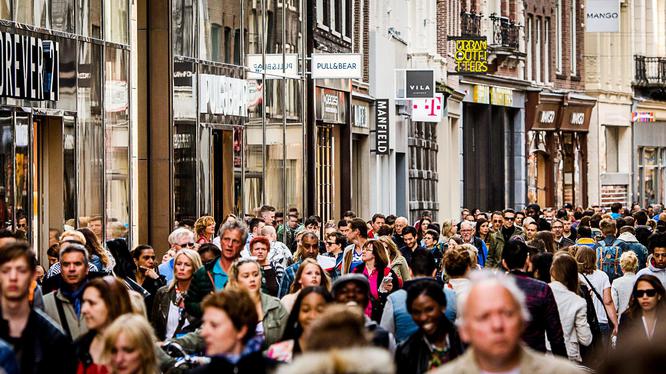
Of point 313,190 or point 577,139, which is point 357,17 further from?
point 577,139

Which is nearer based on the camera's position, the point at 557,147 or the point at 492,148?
the point at 492,148

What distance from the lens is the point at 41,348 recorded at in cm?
784

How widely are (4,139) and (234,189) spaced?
9090mm

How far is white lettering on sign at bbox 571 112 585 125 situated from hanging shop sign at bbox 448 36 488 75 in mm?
12905

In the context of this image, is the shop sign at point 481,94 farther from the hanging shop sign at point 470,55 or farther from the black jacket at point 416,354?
the black jacket at point 416,354

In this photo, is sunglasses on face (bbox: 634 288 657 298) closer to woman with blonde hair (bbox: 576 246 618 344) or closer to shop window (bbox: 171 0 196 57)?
woman with blonde hair (bbox: 576 246 618 344)

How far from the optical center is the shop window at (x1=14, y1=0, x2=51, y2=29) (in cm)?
1814

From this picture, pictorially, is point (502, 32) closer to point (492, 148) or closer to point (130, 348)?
point (492, 148)

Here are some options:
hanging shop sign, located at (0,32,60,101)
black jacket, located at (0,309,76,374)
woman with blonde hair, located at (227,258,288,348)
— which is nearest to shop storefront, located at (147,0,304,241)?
hanging shop sign, located at (0,32,60,101)

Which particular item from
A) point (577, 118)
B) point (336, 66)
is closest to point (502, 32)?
point (577, 118)

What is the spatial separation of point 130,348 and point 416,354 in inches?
63.1

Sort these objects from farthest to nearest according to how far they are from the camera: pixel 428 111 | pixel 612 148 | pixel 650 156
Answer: pixel 650 156, pixel 612 148, pixel 428 111

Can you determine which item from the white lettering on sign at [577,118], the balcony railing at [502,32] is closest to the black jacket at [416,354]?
the balcony railing at [502,32]

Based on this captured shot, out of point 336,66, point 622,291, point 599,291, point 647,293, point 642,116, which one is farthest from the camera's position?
point 642,116
